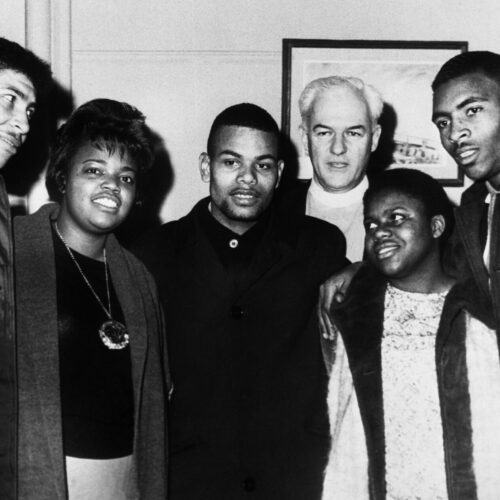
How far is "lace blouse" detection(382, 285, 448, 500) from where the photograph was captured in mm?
2184

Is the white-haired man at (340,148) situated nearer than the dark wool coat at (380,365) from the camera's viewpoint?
No

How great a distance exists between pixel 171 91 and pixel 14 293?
1.75m

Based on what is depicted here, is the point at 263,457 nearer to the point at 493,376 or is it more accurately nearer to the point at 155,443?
the point at 155,443

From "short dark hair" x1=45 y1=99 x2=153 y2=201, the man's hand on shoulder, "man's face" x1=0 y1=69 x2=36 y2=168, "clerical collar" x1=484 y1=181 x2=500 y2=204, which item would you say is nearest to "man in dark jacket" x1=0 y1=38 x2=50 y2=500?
"man's face" x1=0 y1=69 x2=36 y2=168

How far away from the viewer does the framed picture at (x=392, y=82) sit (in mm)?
3482

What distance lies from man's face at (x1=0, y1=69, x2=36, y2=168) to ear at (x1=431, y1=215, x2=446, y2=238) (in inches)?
52.4

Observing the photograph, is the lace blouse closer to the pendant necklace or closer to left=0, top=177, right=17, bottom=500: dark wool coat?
the pendant necklace

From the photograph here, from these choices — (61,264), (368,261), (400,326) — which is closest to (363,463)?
(400,326)

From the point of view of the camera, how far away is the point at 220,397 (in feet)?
8.07

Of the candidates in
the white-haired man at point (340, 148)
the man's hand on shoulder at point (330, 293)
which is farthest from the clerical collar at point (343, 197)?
the man's hand on shoulder at point (330, 293)

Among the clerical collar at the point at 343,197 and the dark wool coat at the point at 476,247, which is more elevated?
the clerical collar at the point at 343,197

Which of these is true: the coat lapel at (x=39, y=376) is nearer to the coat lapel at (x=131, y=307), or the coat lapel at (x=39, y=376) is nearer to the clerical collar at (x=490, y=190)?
the coat lapel at (x=131, y=307)

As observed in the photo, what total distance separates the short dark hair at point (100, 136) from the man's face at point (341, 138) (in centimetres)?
78

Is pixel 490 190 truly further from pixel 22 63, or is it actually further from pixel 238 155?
pixel 22 63
